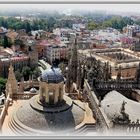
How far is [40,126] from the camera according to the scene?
9.39 m

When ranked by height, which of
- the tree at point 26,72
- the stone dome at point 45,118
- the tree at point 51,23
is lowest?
the tree at point 26,72

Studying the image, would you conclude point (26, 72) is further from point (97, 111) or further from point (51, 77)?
point (97, 111)

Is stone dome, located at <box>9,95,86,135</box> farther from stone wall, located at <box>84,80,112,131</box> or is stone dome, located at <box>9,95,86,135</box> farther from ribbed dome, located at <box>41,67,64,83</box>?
ribbed dome, located at <box>41,67,64,83</box>

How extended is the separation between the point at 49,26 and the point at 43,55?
18.7 m

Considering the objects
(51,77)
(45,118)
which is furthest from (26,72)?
(45,118)

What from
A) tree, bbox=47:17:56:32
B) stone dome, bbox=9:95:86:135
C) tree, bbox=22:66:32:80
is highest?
stone dome, bbox=9:95:86:135

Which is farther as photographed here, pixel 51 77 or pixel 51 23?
pixel 51 23

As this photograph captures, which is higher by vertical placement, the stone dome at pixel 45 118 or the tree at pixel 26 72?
the stone dome at pixel 45 118

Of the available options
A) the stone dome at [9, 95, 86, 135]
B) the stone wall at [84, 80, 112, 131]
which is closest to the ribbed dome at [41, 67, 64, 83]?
the stone dome at [9, 95, 86, 135]

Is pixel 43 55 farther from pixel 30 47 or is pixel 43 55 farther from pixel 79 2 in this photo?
pixel 79 2

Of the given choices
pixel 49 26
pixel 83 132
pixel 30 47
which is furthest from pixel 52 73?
pixel 49 26

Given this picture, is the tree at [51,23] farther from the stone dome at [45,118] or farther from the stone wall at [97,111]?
the stone dome at [45,118]

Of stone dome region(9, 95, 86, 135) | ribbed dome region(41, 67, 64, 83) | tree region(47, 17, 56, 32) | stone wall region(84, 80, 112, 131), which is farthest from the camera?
tree region(47, 17, 56, 32)

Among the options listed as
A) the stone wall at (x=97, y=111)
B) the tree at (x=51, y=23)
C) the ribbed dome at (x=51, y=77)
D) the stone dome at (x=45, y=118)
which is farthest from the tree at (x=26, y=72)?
the tree at (x=51, y=23)
